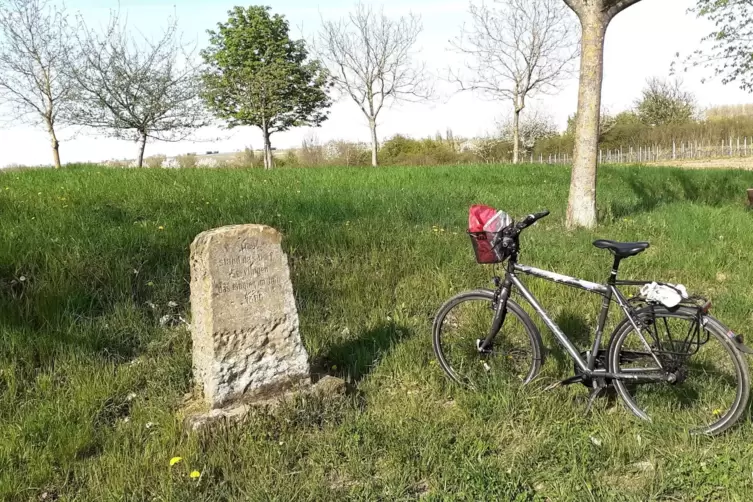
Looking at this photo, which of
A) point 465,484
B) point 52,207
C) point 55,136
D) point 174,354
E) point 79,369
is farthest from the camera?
point 55,136

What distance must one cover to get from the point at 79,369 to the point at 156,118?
2318 centimetres

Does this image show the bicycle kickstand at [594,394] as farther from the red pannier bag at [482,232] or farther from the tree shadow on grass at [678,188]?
the tree shadow on grass at [678,188]

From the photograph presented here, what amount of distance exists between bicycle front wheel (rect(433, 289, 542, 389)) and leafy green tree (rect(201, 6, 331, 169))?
91.3 ft

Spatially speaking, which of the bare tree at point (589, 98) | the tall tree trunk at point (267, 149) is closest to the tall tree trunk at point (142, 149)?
the tall tree trunk at point (267, 149)

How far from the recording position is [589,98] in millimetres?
7117

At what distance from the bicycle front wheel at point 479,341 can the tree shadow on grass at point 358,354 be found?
442 millimetres

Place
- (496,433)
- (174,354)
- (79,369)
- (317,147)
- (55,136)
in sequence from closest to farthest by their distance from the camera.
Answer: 1. (496,433)
2. (79,369)
3. (174,354)
4. (55,136)
5. (317,147)

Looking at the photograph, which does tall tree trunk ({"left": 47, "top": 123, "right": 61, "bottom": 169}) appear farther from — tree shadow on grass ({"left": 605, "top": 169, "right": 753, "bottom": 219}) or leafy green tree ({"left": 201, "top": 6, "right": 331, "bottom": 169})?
tree shadow on grass ({"left": 605, "top": 169, "right": 753, "bottom": 219})

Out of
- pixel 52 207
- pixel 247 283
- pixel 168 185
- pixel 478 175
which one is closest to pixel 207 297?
pixel 247 283

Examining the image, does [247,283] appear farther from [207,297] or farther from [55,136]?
[55,136]

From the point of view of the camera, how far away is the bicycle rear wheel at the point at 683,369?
111 inches

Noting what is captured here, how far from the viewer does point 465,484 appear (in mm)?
2568

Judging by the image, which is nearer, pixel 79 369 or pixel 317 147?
pixel 79 369

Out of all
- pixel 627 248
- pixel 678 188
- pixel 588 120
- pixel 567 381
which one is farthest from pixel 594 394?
pixel 678 188
